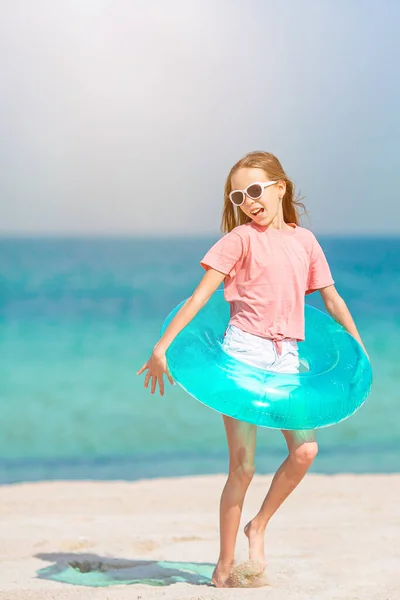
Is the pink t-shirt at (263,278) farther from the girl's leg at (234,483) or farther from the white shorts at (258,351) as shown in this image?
the girl's leg at (234,483)

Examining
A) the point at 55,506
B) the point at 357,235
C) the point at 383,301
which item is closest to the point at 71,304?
the point at 383,301

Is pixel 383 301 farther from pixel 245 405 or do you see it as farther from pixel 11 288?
pixel 245 405

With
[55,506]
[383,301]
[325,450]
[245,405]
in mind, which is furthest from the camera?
[383,301]

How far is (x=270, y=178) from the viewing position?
304 centimetres

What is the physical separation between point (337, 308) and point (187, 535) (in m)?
1.60

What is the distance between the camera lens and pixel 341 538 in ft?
13.5

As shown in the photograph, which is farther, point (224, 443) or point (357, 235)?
point (357, 235)

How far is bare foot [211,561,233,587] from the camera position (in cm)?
311

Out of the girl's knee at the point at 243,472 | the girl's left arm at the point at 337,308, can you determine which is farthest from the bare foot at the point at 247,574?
the girl's left arm at the point at 337,308

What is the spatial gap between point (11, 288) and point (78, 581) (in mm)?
27575

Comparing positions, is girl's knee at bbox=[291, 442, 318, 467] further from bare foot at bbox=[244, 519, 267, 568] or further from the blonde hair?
the blonde hair

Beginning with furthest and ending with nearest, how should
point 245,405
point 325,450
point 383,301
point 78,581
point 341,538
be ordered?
point 383,301
point 325,450
point 341,538
point 78,581
point 245,405

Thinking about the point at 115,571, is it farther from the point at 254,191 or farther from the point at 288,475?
the point at 254,191

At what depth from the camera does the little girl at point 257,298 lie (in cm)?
293
